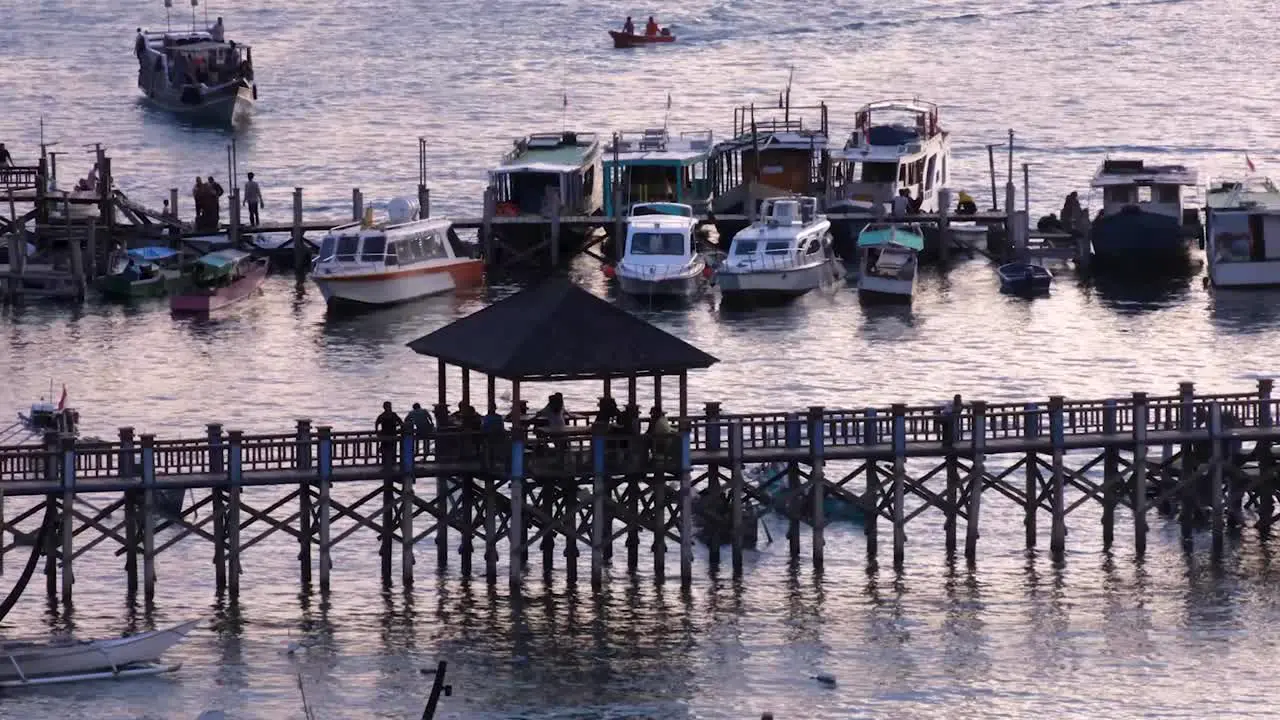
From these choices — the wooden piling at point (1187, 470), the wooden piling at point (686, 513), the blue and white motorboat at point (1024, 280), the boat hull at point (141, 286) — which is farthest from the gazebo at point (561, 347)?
the blue and white motorboat at point (1024, 280)

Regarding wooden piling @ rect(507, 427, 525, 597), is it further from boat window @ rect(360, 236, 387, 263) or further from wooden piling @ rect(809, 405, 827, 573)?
boat window @ rect(360, 236, 387, 263)

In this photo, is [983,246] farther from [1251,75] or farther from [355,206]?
[1251,75]

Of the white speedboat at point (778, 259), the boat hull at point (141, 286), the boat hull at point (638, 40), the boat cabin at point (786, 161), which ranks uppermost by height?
the boat hull at point (638, 40)

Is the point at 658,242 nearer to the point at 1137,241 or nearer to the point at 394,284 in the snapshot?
the point at 394,284

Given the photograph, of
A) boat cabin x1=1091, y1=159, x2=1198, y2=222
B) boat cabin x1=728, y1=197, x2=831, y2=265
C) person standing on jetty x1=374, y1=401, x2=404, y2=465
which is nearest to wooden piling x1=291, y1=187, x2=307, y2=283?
boat cabin x1=728, y1=197, x2=831, y2=265

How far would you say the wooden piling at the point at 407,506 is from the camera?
6100 centimetres

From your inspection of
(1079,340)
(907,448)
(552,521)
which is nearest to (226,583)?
(552,521)

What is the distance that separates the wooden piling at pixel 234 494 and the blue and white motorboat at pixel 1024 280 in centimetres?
3768

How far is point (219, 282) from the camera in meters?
95.5

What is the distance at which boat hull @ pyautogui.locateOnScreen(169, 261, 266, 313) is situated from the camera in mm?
93750

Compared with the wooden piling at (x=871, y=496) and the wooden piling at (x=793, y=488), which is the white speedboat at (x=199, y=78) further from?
the wooden piling at (x=871, y=496)

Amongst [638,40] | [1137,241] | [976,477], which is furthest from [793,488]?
[638,40]

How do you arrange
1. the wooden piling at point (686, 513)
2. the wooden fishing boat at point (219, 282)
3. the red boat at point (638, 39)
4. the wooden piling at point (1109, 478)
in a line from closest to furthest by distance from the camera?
the wooden piling at point (686, 513) < the wooden piling at point (1109, 478) < the wooden fishing boat at point (219, 282) < the red boat at point (638, 39)

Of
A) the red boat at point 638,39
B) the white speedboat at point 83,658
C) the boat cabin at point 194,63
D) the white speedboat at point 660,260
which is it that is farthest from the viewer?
the red boat at point 638,39
